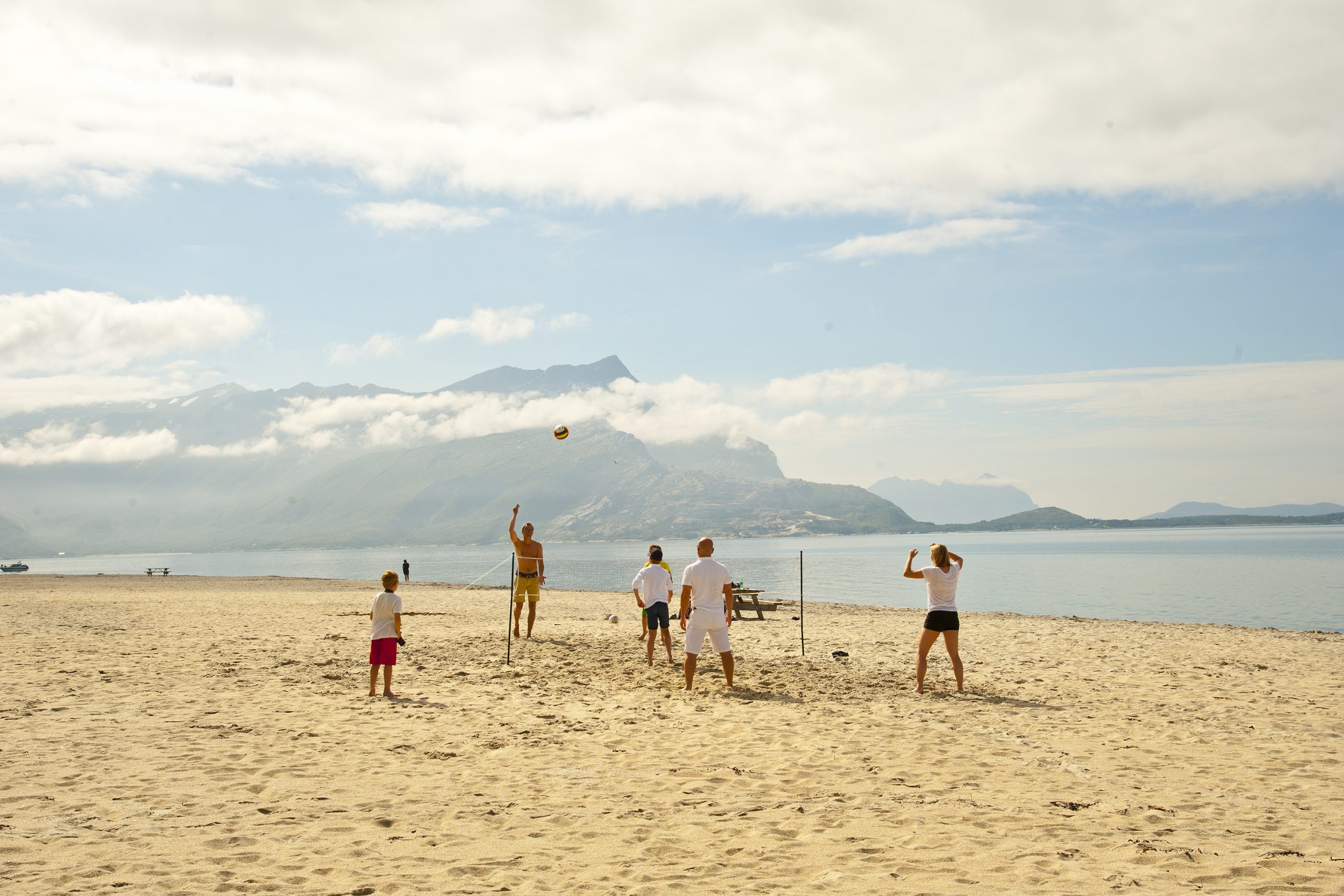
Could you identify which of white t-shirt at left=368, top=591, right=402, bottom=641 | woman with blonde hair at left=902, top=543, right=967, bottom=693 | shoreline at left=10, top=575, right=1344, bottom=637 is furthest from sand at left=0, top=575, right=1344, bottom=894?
shoreline at left=10, top=575, right=1344, bottom=637

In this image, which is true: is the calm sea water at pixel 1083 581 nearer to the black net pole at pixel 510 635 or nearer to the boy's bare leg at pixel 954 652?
the boy's bare leg at pixel 954 652

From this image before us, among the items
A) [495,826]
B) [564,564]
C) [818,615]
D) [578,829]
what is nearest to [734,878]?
[578,829]

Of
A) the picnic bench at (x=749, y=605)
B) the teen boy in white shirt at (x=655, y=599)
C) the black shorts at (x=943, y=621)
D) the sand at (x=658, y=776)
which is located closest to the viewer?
the sand at (x=658, y=776)

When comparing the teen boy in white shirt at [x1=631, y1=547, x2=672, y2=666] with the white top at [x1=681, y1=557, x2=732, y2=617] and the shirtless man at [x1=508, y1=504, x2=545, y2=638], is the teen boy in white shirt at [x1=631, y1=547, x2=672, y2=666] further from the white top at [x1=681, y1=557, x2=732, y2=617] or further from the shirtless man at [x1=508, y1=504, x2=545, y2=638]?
the shirtless man at [x1=508, y1=504, x2=545, y2=638]

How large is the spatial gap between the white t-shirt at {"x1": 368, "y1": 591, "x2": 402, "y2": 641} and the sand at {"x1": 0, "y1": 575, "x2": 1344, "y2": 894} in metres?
0.78

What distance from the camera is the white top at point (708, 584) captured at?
9.66m

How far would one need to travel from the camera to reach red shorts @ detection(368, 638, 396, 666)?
9258 millimetres

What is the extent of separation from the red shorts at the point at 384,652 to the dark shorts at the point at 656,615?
3.75 metres

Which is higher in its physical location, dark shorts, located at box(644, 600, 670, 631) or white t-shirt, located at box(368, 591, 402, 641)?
white t-shirt, located at box(368, 591, 402, 641)

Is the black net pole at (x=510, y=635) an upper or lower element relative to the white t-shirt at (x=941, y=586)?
lower

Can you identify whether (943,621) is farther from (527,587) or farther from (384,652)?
(527,587)

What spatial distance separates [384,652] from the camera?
9.32m

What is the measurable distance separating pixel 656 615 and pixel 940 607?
4061 millimetres

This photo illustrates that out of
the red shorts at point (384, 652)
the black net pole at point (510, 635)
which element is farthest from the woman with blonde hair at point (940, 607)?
the red shorts at point (384, 652)
